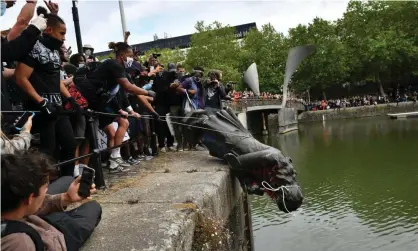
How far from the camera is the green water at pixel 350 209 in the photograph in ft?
28.0

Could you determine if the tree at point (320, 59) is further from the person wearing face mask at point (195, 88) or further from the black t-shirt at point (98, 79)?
the black t-shirt at point (98, 79)

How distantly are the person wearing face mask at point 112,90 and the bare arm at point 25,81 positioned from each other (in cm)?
135

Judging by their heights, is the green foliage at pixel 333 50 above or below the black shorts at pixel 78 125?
above

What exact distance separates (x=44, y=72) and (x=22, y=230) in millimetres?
2032

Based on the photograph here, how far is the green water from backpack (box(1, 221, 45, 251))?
687cm

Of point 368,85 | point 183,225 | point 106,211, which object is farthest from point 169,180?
point 368,85

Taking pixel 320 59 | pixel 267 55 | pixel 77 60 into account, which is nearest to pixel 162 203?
pixel 77 60

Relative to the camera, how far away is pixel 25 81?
343cm

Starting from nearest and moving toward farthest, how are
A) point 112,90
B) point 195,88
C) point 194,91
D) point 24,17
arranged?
point 24,17 → point 112,90 → point 194,91 → point 195,88

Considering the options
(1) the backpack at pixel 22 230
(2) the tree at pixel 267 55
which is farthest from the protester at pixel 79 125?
(2) the tree at pixel 267 55

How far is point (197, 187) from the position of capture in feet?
13.3

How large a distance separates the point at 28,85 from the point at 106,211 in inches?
45.6

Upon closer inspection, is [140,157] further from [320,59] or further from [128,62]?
[320,59]

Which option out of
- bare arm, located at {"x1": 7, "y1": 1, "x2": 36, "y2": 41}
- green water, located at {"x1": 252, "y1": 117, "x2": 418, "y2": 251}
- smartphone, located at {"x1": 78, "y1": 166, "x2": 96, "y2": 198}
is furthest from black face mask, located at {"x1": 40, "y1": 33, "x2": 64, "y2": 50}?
green water, located at {"x1": 252, "y1": 117, "x2": 418, "y2": 251}
